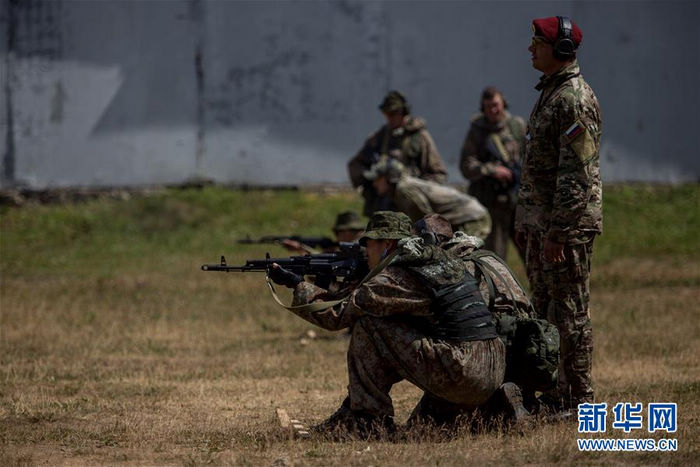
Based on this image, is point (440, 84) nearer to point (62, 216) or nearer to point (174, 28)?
point (174, 28)

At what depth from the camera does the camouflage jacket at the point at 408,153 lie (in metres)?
12.3

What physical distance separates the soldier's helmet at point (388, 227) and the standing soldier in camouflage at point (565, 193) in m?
0.93

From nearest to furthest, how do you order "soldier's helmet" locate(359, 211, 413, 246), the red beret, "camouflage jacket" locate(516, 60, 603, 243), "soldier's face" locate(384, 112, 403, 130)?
1. "soldier's helmet" locate(359, 211, 413, 246)
2. "camouflage jacket" locate(516, 60, 603, 243)
3. the red beret
4. "soldier's face" locate(384, 112, 403, 130)

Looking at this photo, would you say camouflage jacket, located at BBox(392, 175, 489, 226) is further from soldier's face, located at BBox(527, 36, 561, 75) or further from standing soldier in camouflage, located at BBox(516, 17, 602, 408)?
soldier's face, located at BBox(527, 36, 561, 75)

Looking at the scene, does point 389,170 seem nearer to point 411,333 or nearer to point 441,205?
point 441,205

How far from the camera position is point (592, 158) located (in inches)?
277

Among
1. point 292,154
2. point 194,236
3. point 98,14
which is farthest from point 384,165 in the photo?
point 98,14

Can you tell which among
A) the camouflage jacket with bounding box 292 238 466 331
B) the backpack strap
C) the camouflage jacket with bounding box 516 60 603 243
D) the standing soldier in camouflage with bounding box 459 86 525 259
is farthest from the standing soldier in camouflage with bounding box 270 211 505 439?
the standing soldier in camouflage with bounding box 459 86 525 259

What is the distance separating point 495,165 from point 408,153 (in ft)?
2.97

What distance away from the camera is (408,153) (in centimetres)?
1227

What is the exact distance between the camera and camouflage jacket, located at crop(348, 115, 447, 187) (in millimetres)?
12281

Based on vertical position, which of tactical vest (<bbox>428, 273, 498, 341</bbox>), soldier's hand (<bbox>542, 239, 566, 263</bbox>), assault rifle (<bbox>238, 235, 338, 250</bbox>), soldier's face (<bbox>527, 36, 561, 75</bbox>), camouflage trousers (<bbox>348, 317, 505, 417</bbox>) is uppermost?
soldier's face (<bbox>527, 36, 561, 75</bbox>)

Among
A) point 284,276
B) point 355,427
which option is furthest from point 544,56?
point 355,427

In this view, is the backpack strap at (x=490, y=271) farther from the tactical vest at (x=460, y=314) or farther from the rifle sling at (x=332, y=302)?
the rifle sling at (x=332, y=302)
